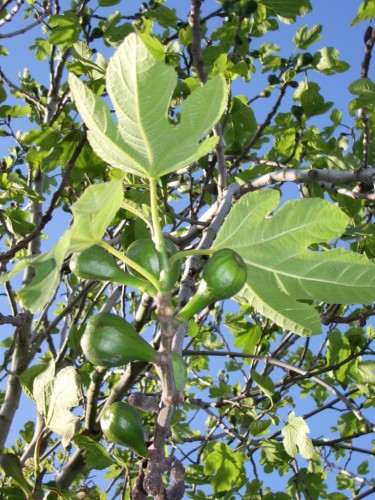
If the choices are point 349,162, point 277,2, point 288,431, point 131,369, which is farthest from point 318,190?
point 131,369

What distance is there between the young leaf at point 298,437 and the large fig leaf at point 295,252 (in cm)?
174

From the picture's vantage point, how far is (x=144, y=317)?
8.08 ft

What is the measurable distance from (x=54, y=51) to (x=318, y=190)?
300cm

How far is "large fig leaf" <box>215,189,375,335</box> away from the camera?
121 cm

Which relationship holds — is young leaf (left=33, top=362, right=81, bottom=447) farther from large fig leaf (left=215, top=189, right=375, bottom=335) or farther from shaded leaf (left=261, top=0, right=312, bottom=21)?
shaded leaf (left=261, top=0, right=312, bottom=21)

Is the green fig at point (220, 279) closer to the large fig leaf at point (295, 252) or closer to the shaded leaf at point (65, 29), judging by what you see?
the large fig leaf at point (295, 252)

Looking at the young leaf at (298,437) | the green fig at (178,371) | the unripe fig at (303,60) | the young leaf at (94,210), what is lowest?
the green fig at (178,371)

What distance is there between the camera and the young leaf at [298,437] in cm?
276

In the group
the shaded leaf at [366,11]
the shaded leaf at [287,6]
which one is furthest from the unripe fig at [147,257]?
the shaded leaf at [287,6]

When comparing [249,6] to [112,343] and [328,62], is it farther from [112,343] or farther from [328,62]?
[112,343]

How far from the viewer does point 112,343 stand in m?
1.16

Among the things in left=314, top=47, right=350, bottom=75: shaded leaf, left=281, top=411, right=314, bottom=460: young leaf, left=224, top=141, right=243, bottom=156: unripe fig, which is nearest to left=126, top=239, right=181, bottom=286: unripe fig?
left=281, top=411, right=314, bottom=460: young leaf

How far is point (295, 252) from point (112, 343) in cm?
45

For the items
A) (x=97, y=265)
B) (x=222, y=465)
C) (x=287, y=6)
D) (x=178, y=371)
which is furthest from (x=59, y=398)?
(x=287, y=6)
